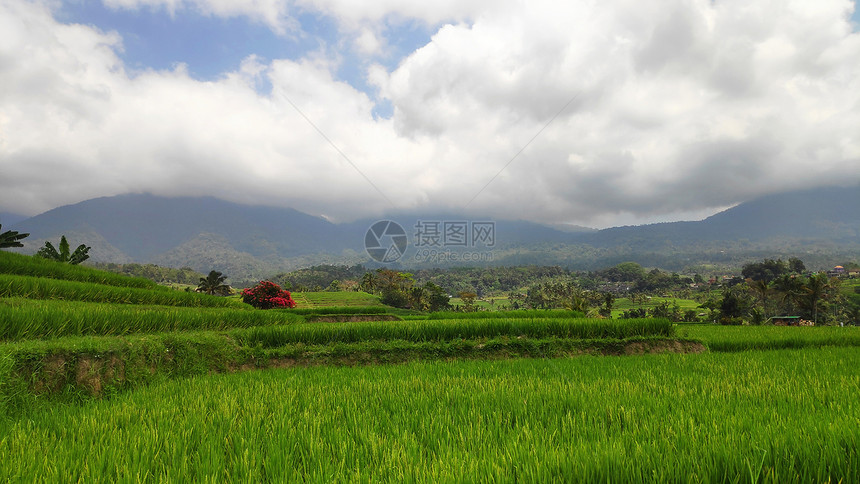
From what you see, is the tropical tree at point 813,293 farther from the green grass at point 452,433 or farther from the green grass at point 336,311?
the green grass at point 452,433

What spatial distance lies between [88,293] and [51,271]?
3.16 meters

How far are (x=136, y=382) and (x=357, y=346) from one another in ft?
14.4

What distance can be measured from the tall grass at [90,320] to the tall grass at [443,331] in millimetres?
1655

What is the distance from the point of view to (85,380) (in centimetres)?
513

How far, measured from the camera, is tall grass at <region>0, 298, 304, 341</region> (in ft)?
20.0

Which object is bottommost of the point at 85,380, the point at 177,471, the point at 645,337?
the point at 645,337

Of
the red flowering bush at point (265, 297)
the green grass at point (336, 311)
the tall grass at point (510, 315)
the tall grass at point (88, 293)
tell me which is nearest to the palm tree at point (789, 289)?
the tall grass at point (510, 315)

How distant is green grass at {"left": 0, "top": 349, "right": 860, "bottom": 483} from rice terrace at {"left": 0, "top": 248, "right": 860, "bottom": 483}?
0.02m

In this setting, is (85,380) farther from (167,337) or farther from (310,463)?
(310,463)

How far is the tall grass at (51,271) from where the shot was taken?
11.5 m

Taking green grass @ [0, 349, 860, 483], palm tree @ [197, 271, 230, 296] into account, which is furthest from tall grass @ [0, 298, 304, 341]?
palm tree @ [197, 271, 230, 296]

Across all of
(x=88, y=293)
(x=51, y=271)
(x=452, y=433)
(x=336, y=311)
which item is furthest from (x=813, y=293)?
(x=51, y=271)

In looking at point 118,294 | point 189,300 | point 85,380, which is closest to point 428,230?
point 189,300

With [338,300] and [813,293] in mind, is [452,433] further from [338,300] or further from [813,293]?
[813,293]
